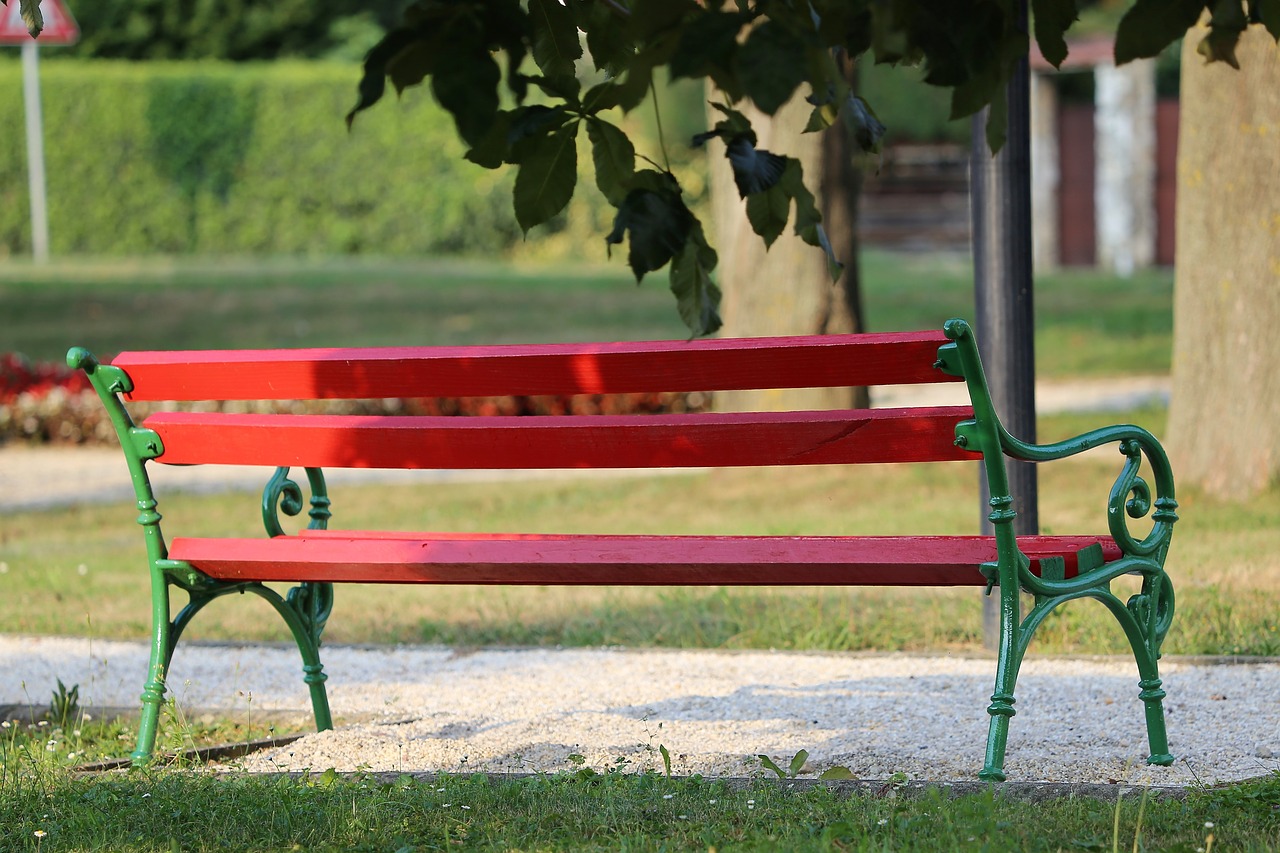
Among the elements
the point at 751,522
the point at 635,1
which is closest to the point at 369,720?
the point at 635,1

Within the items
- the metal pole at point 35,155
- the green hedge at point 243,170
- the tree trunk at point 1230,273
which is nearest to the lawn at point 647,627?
the tree trunk at point 1230,273

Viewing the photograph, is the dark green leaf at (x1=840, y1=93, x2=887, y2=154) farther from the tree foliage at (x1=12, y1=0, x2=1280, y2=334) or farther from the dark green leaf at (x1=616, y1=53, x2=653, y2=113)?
the dark green leaf at (x1=616, y1=53, x2=653, y2=113)

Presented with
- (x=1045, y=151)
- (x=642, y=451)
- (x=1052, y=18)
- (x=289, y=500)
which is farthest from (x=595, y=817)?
(x=1045, y=151)

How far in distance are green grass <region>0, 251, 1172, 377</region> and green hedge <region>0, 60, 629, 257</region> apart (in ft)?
12.1

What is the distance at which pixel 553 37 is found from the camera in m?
2.48

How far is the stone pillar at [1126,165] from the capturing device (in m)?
19.1

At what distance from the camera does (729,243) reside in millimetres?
8617

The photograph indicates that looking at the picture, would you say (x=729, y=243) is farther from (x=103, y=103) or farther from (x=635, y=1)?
(x=103, y=103)

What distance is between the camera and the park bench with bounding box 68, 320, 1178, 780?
308 cm

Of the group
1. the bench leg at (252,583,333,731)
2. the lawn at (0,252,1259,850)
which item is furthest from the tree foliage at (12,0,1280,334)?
the bench leg at (252,583,333,731)

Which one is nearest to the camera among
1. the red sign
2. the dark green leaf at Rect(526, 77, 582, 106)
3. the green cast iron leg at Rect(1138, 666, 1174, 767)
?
the dark green leaf at Rect(526, 77, 582, 106)

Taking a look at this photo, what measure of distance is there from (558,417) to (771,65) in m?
1.46

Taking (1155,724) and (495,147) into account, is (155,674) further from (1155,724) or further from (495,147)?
(1155,724)

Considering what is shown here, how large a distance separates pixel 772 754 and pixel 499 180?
18982 mm
